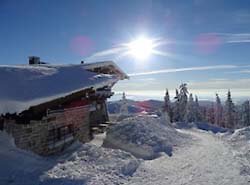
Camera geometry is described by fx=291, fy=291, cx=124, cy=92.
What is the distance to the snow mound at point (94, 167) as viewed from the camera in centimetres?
926

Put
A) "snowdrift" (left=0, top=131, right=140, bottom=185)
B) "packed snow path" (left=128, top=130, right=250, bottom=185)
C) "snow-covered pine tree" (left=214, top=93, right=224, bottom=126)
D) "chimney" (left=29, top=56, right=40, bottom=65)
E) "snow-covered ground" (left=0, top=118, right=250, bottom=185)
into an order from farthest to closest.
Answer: "snow-covered pine tree" (left=214, top=93, right=224, bottom=126) → "chimney" (left=29, top=56, right=40, bottom=65) → "packed snow path" (left=128, top=130, right=250, bottom=185) → "snow-covered ground" (left=0, top=118, right=250, bottom=185) → "snowdrift" (left=0, top=131, right=140, bottom=185)

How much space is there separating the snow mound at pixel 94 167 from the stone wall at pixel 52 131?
125cm

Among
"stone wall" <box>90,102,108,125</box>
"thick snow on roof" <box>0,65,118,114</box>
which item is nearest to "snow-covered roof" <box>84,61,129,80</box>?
"stone wall" <box>90,102,108,125</box>

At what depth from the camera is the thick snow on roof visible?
8.87 metres

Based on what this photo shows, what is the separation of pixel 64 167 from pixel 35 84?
10.2 ft

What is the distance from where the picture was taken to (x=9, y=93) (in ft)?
29.7

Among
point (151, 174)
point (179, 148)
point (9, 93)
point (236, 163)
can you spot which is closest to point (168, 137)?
point (179, 148)

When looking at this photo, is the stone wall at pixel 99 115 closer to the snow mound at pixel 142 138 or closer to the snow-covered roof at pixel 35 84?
the snow mound at pixel 142 138

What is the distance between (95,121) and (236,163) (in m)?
11.9

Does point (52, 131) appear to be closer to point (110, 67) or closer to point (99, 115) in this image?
point (99, 115)

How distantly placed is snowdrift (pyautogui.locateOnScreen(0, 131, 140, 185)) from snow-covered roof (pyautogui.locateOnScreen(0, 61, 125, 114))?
5.62 ft

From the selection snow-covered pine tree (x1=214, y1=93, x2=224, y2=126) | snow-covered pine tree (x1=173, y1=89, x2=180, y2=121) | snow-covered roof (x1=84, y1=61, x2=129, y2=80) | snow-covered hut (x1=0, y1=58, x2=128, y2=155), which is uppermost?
snow-covered roof (x1=84, y1=61, x2=129, y2=80)

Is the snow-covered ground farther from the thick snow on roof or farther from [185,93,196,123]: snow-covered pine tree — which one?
[185,93,196,123]: snow-covered pine tree

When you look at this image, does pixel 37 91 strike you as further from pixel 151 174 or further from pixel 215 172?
pixel 215 172
